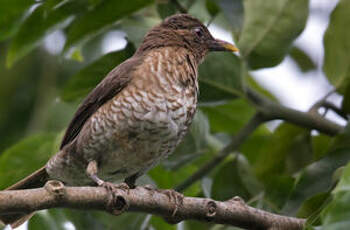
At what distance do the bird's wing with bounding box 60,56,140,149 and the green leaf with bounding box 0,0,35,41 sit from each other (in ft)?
1.83

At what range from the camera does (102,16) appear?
14.2 ft

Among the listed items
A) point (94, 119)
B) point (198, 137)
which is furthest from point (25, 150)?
point (198, 137)

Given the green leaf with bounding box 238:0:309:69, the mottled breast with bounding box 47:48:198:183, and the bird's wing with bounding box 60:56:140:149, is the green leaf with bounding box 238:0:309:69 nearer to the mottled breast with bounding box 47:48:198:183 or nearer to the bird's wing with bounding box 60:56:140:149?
the mottled breast with bounding box 47:48:198:183

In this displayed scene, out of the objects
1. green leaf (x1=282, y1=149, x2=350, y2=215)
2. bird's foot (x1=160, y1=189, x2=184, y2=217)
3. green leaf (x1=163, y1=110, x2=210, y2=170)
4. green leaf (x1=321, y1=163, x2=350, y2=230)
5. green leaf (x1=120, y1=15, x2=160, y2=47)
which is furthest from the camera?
green leaf (x1=120, y1=15, x2=160, y2=47)

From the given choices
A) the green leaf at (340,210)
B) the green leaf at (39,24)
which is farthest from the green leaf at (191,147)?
the green leaf at (340,210)

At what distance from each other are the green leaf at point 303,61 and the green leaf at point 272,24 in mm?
2616

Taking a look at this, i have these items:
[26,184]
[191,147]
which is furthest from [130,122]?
[26,184]

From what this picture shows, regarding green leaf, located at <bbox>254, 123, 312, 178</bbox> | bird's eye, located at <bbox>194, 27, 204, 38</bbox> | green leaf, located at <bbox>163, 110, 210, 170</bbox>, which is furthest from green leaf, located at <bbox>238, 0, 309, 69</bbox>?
green leaf, located at <bbox>254, 123, 312, 178</bbox>

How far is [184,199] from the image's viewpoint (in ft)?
11.1

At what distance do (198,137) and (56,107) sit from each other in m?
1.71

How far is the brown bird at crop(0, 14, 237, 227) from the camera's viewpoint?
3988 mm

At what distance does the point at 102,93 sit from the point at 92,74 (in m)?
0.40

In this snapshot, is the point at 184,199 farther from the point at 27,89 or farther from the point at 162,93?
the point at 27,89

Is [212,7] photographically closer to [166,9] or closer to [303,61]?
[166,9]
